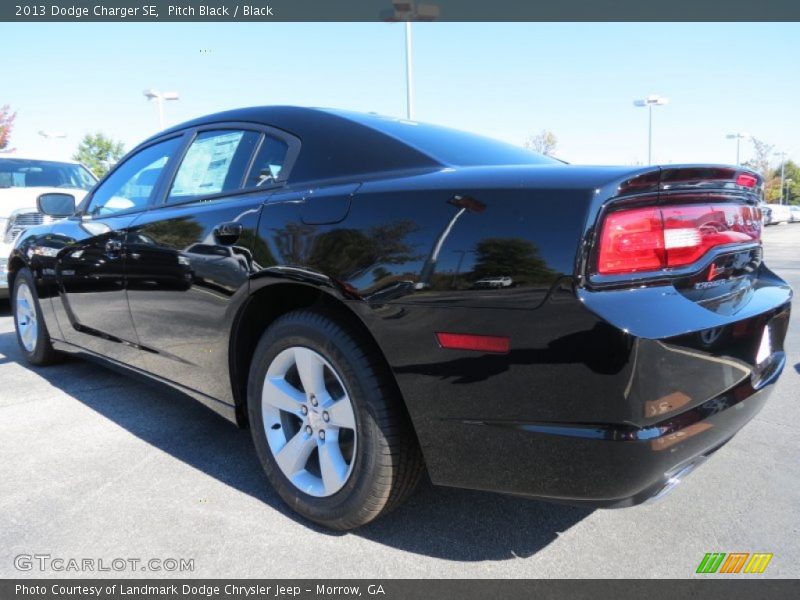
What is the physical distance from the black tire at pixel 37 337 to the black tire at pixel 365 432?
9.79 ft

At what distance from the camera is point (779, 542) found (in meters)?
1.99

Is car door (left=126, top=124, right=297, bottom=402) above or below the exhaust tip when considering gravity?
above

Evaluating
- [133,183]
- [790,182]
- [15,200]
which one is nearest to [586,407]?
[133,183]

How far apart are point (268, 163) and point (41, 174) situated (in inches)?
288

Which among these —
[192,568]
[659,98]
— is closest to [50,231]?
[192,568]

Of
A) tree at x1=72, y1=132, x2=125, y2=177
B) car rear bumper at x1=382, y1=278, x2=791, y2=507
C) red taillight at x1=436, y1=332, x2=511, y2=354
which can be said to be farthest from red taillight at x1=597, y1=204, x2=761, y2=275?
tree at x1=72, y1=132, x2=125, y2=177

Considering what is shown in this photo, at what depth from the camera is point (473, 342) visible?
164 centimetres

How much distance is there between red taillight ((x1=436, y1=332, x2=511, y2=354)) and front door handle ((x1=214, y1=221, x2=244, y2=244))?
1.04m

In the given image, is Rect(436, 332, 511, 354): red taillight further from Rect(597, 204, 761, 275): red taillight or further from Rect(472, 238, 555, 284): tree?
Rect(597, 204, 761, 275): red taillight
